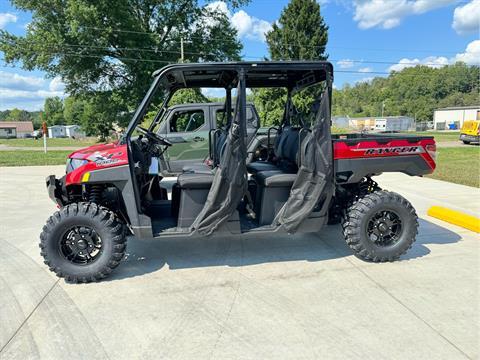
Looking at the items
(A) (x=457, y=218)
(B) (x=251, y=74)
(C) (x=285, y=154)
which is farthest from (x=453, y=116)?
(B) (x=251, y=74)

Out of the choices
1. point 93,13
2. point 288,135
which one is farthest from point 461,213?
point 93,13

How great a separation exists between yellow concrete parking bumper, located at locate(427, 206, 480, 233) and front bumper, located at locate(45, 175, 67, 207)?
5.01 m

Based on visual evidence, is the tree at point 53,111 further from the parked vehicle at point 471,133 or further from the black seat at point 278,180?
the black seat at point 278,180

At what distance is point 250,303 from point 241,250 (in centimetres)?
130

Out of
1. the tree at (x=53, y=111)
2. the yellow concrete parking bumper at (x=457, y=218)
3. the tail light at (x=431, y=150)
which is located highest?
the tree at (x=53, y=111)

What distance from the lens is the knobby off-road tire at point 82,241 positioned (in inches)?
133

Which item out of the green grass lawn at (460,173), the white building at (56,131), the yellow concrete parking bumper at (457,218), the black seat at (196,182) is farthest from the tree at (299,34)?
the white building at (56,131)

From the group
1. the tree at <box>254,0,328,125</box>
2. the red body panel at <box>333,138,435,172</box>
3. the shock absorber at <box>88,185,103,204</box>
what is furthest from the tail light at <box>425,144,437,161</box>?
the tree at <box>254,0,328,125</box>

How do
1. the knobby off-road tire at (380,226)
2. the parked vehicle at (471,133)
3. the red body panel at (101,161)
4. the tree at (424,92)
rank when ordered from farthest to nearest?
1. the tree at (424,92)
2. the parked vehicle at (471,133)
3. the knobby off-road tire at (380,226)
4. the red body panel at (101,161)

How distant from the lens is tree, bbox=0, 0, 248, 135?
18250 millimetres

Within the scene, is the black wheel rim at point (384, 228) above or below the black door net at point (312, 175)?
below

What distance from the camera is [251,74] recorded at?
12.6 ft

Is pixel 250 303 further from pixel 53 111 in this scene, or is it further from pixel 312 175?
pixel 53 111

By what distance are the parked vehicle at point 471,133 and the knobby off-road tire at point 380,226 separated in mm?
22168
